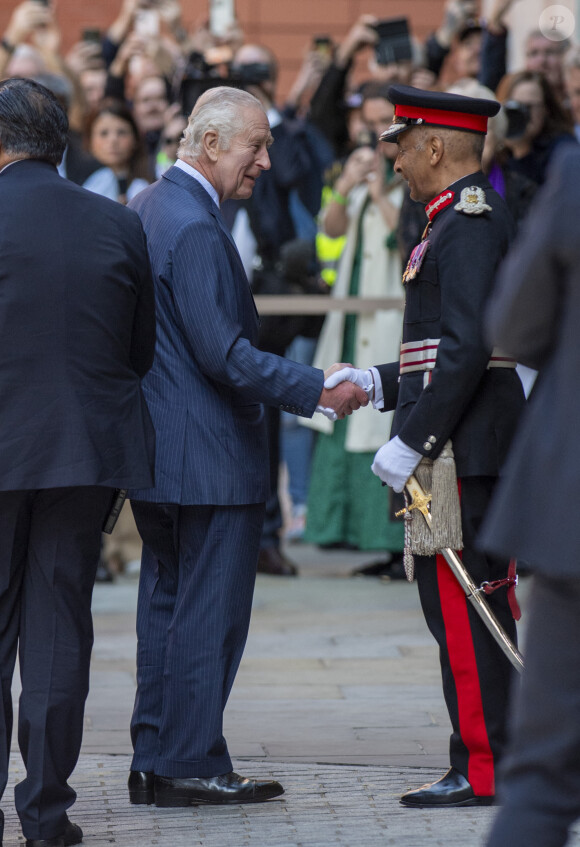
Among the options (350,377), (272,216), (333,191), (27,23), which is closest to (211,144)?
(350,377)

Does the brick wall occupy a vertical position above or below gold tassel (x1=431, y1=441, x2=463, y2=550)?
above

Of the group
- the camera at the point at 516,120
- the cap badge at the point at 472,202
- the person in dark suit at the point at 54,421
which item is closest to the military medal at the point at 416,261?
the cap badge at the point at 472,202

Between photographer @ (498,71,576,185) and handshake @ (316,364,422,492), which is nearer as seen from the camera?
handshake @ (316,364,422,492)

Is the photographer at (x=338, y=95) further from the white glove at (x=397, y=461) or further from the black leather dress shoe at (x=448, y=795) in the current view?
the black leather dress shoe at (x=448, y=795)

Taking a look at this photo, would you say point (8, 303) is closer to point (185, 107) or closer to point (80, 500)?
point (80, 500)

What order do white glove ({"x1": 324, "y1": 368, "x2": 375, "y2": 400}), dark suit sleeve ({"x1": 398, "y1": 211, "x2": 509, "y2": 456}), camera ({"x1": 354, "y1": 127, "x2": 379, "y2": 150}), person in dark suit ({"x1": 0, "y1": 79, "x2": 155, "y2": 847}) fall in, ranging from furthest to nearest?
camera ({"x1": 354, "y1": 127, "x2": 379, "y2": 150}) < white glove ({"x1": 324, "y1": 368, "x2": 375, "y2": 400}) < dark suit sleeve ({"x1": 398, "y1": 211, "x2": 509, "y2": 456}) < person in dark suit ({"x1": 0, "y1": 79, "x2": 155, "y2": 847})

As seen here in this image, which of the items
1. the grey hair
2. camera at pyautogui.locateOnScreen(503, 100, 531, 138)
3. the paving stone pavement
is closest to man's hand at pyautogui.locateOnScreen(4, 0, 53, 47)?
camera at pyautogui.locateOnScreen(503, 100, 531, 138)

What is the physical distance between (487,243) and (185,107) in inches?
142

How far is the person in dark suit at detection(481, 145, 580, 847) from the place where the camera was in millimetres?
2303

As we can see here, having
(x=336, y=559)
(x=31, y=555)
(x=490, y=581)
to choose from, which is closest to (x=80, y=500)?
(x=31, y=555)

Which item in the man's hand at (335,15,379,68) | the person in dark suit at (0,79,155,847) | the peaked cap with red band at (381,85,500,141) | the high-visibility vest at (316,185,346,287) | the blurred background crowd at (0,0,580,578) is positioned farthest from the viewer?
the man's hand at (335,15,379,68)

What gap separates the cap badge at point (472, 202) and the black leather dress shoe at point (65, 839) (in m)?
1.74

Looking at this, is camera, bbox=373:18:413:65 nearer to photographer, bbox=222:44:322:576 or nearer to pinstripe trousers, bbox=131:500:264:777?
photographer, bbox=222:44:322:576

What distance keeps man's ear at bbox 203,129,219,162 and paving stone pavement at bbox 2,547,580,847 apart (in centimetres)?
166
